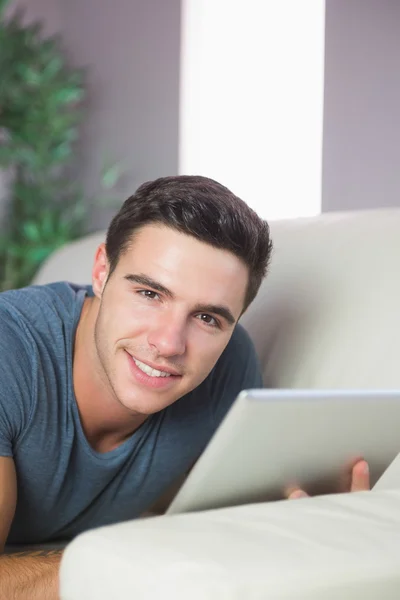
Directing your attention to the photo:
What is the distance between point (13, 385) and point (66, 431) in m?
0.16

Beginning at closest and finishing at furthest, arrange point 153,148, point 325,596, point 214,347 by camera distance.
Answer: point 325,596 < point 214,347 < point 153,148

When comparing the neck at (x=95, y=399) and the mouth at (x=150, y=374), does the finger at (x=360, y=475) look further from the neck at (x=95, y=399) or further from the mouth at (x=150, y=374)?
the neck at (x=95, y=399)

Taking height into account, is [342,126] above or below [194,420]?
above

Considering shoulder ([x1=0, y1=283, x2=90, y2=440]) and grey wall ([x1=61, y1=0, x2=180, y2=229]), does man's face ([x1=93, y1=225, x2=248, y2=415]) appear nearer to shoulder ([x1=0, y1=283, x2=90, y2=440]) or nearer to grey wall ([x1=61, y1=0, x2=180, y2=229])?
shoulder ([x1=0, y1=283, x2=90, y2=440])

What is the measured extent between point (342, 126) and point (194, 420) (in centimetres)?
232

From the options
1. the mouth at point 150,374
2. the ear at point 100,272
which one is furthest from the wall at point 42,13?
the mouth at point 150,374

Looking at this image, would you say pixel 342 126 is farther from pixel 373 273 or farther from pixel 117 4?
pixel 373 273

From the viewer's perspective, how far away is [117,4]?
15.0 feet

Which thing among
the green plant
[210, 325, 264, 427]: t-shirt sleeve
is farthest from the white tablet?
the green plant

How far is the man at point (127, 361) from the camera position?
1.46 meters

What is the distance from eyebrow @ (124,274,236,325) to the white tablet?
1.14 feet

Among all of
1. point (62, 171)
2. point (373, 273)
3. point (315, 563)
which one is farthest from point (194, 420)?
point (62, 171)

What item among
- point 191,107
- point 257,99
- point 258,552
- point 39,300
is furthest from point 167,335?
point 191,107

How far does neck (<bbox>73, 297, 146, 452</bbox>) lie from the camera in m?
1.61
